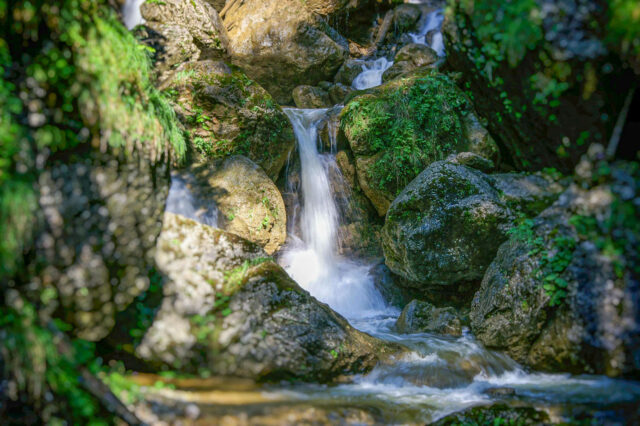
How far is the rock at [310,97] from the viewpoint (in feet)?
39.4

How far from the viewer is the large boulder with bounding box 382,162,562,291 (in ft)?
19.0

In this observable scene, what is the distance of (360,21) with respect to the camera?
15.4m

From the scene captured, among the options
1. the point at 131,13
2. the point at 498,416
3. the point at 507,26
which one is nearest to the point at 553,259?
the point at 498,416

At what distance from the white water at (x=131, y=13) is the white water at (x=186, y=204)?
5.85 ft

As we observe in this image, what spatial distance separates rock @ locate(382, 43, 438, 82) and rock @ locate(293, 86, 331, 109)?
6.47 feet

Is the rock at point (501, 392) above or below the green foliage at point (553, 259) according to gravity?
below

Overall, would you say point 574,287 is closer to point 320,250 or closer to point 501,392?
point 501,392

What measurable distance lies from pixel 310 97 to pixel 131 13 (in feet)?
27.6

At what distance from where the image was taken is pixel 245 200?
6895mm

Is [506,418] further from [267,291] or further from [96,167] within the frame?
[96,167]

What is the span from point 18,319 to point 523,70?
4764 mm

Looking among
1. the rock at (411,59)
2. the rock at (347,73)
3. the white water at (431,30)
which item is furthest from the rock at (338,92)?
the white water at (431,30)

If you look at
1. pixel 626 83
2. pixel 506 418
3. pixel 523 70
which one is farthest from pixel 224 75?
pixel 506 418

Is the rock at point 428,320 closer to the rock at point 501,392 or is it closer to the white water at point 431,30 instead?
the rock at point 501,392
